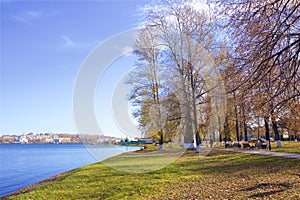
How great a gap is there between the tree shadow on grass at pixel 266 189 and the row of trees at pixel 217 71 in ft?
6.40

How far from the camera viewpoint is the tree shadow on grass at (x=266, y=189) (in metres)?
6.32

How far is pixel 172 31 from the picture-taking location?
60.8 ft

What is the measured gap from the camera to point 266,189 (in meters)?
6.77

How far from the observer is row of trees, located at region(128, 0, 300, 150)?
226 inches

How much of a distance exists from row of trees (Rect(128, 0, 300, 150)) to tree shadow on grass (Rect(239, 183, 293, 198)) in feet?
6.40

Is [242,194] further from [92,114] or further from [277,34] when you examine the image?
[92,114]

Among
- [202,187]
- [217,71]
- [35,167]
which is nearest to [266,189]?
[202,187]

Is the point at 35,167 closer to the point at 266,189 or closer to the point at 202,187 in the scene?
the point at 202,187

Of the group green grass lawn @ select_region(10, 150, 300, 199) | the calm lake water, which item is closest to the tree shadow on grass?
green grass lawn @ select_region(10, 150, 300, 199)

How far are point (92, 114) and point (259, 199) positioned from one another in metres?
5.03

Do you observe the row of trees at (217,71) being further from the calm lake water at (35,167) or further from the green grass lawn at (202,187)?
the calm lake water at (35,167)

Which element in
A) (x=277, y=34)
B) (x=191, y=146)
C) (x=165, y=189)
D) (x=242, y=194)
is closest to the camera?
(x=277, y=34)

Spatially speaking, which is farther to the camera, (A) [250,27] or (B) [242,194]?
(B) [242,194]

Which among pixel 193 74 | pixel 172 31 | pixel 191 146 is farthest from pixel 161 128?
pixel 172 31
